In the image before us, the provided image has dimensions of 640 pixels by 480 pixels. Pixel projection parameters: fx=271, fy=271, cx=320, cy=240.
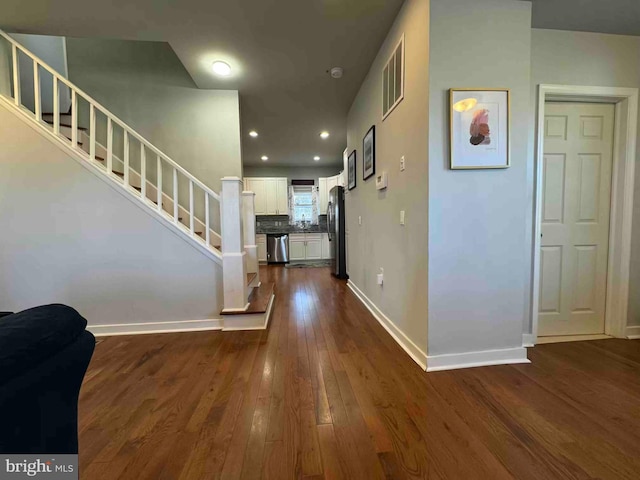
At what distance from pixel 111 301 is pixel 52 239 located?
709 millimetres

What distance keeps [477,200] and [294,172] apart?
5855 mm

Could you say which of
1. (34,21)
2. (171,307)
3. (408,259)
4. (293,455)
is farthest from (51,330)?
(34,21)

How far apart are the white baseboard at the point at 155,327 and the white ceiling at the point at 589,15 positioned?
3.42 meters

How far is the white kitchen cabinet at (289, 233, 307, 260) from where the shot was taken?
653 centimetres

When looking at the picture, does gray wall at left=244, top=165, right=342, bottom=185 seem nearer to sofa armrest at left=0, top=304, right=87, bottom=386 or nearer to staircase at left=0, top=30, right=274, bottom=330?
staircase at left=0, top=30, right=274, bottom=330

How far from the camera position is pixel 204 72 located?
2.83 metres

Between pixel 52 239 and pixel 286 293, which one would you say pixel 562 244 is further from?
pixel 52 239

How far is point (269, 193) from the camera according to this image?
22.6ft

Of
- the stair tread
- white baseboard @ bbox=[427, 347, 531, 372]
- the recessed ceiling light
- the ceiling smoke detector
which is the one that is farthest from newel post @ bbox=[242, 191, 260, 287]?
white baseboard @ bbox=[427, 347, 531, 372]

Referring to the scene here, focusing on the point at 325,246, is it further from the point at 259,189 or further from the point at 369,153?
Result: the point at 369,153

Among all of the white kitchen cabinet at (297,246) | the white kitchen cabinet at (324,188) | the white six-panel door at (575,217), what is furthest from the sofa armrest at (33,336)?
the white kitchen cabinet at (324,188)

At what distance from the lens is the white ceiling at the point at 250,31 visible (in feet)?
6.48

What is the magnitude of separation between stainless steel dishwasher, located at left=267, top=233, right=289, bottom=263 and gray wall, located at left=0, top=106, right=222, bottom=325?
386 cm

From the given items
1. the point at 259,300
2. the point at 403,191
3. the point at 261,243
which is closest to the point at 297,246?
the point at 261,243
